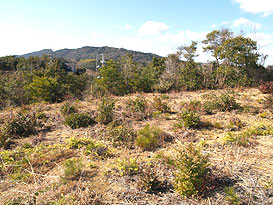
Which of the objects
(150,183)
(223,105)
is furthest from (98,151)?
(223,105)

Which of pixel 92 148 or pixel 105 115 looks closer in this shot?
pixel 92 148

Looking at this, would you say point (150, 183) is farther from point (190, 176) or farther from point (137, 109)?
point (137, 109)

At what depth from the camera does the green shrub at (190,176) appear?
2.37 meters

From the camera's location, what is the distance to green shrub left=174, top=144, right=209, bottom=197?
2.37 m

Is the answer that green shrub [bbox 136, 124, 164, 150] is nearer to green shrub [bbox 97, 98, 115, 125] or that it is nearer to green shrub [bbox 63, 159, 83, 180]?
green shrub [bbox 63, 159, 83, 180]

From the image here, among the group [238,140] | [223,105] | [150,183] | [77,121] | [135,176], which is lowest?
[135,176]

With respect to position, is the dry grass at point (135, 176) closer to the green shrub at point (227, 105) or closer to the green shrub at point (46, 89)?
the green shrub at point (227, 105)

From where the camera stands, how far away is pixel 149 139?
4.14m

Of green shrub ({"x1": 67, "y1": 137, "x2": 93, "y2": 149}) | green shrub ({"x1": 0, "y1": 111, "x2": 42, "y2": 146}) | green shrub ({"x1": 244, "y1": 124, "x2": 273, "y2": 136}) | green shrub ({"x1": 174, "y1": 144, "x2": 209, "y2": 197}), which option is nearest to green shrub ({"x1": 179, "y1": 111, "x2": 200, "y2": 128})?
green shrub ({"x1": 244, "y1": 124, "x2": 273, "y2": 136})

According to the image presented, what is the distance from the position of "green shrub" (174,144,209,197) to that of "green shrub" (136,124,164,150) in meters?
1.59

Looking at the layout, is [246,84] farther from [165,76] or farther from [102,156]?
[102,156]

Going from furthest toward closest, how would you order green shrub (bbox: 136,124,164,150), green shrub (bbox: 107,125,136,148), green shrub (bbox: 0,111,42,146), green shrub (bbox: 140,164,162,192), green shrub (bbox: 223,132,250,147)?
1. green shrub (bbox: 0,111,42,146)
2. green shrub (bbox: 107,125,136,148)
3. green shrub (bbox: 136,124,164,150)
4. green shrub (bbox: 223,132,250,147)
5. green shrub (bbox: 140,164,162,192)

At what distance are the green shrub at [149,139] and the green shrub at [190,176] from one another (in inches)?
62.7

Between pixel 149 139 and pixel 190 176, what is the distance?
183cm
